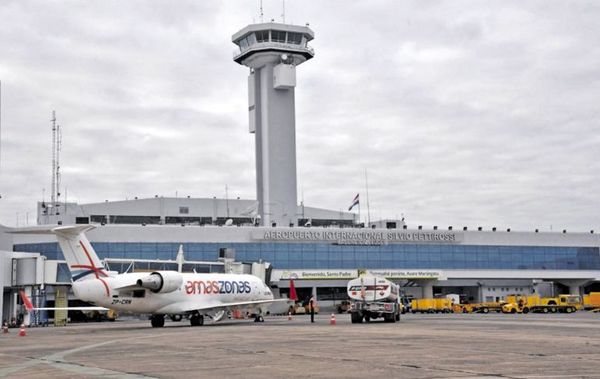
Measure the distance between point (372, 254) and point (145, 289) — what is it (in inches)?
2507

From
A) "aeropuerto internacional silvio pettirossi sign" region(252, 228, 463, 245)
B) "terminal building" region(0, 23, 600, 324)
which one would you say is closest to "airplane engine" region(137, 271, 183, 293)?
"terminal building" region(0, 23, 600, 324)

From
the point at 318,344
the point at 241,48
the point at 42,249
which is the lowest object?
the point at 318,344

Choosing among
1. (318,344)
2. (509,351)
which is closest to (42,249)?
(318,344)

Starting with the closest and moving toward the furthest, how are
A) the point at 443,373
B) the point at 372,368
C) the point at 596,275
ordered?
the point at 443,373
the point at 372,368
the point at 596,275

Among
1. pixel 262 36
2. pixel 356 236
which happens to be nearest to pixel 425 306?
pixel 356 236

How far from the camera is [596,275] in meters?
116

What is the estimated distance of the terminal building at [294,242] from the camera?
3888 inches

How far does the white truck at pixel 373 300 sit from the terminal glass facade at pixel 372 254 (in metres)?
51.7

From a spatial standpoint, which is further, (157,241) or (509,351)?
(157,241)

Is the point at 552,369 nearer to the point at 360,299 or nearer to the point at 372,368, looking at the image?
the point at 372,368

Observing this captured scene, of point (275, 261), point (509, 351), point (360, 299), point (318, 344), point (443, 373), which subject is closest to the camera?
point (443, 373)

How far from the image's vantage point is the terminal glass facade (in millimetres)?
96500

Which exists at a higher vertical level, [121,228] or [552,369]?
[121,228]

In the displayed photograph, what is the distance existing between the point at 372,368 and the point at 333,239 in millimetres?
89590
